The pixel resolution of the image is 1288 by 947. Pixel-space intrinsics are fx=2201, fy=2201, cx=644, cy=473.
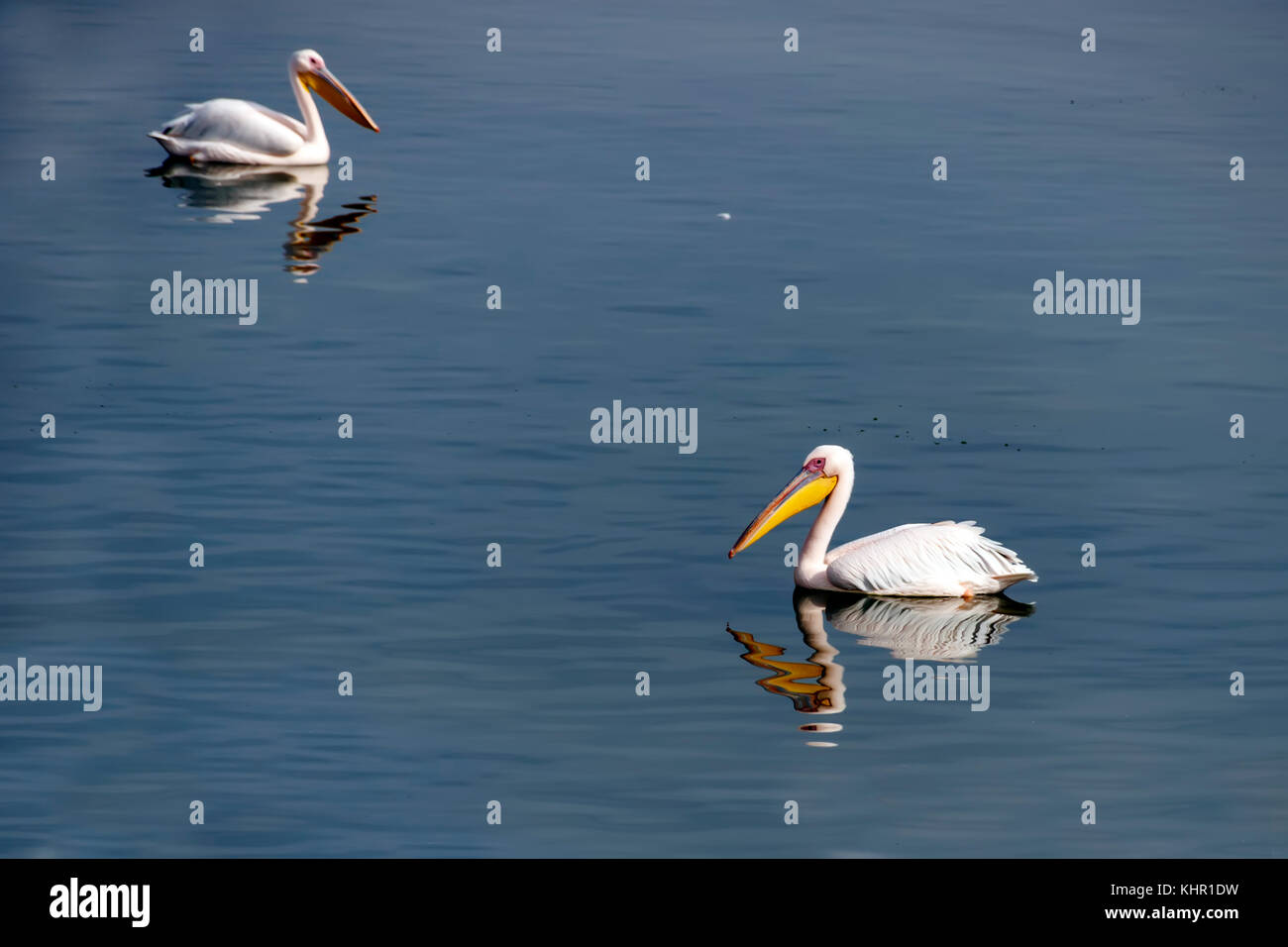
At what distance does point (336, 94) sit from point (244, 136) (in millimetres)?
1784

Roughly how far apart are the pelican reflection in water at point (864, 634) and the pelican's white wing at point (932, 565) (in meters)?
0.10

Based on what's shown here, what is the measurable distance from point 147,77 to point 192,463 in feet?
51.8

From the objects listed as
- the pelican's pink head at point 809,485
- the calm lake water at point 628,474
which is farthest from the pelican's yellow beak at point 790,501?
the calm lake water at point 628,474

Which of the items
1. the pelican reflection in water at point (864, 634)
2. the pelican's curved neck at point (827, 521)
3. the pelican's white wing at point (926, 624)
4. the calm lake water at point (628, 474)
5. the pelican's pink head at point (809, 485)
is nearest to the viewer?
the calm lake water at point (628, 474)

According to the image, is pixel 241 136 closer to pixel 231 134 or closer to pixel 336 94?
pixel 231 134

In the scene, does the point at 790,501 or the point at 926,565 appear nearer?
the point at 926,565

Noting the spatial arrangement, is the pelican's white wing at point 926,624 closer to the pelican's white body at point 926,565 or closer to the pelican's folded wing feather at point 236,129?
the pelican's white body at point 926,565

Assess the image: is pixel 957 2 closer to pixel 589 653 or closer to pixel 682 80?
pixel 682 80

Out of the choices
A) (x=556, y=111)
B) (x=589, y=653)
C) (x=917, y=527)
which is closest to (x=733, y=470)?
(x=917, y=527)

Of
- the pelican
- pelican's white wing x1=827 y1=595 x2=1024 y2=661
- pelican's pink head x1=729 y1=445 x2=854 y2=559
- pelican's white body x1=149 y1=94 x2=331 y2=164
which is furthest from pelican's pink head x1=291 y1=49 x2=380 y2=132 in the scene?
pelican's white wing x1=827 y1=595 x2=1024 y2=661

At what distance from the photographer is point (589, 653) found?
11227 millimetres

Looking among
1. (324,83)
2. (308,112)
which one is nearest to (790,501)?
(308,112)

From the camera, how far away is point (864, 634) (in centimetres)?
1208

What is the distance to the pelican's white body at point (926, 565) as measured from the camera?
1240 centimetres
